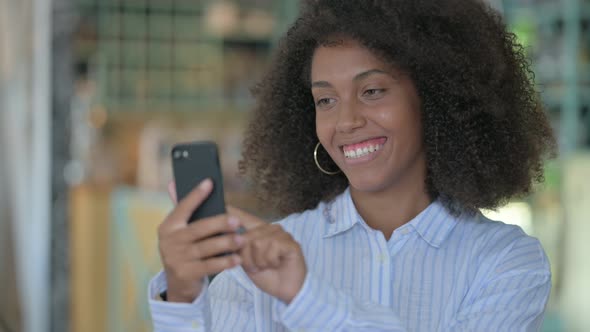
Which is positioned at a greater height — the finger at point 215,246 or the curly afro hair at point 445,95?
the curly afro hair at point 445,95

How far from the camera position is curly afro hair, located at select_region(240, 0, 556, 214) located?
1.38 meters

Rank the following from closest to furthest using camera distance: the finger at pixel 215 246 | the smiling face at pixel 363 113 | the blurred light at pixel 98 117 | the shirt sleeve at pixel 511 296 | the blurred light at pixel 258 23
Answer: the finger at pixel 215 246, the shirt sleeve at pixel 511 296, the smiling face at pixel 363 113, the blurred light at pixel 98 117, the blurred light at pixel 258 23

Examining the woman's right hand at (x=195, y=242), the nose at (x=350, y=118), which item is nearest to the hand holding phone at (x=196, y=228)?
the woman's right hand at (x=195, y=242)

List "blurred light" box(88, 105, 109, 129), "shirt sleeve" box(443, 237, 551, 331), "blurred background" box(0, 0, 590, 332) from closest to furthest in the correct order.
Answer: "shirt sleeve" box(443, 237, 551, 331) < "blurred background" box(0, 0, 590, 332) < "blurred light" box(88, 105, 109, 129)

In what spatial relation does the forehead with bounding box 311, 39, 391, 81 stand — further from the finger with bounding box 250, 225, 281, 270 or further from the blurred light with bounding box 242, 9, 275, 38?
the blurred light with bounding box 242, 9, 275, 38

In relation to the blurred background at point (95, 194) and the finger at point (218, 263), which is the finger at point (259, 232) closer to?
the finger at point (218, 263)

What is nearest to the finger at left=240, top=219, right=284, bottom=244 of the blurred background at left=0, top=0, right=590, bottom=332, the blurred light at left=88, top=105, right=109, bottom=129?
the blurred background at left=0, top=0, right=590, bottom=332

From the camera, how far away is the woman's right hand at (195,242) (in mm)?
1007

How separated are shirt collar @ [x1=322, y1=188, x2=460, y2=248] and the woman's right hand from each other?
1.35 feet

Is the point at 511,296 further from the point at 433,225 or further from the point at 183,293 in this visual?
the point at 183,293

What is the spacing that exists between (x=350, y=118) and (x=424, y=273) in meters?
0.26

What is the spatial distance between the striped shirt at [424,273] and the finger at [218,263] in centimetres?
23

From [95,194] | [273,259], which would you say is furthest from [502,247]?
[95,194]

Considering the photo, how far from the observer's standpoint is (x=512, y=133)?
58.2 inches
